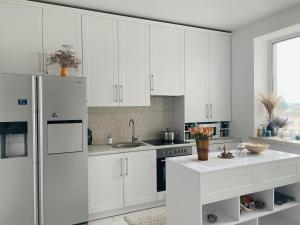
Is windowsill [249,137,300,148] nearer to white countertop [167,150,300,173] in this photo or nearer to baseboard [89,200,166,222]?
white countertop [167,150,300,173]

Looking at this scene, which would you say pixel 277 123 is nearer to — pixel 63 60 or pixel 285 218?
pixel 285 218

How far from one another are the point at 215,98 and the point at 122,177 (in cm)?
212

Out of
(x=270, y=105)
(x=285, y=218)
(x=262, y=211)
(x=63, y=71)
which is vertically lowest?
(x=285, y=218)

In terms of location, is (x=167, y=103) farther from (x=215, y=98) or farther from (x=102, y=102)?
(x=102, y=102)

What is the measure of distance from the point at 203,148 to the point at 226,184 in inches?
15.1

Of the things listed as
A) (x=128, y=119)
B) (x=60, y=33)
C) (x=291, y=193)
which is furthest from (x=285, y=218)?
(x=60, y=33)

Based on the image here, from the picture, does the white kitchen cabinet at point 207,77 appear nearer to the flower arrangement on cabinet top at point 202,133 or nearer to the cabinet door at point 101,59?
the cabinet door at point 101,59

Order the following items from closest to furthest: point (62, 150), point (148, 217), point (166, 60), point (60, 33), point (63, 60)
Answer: point (62, 150)
point (63, 60)
point (60, 33)
point (148, 217)
point (166, 60)

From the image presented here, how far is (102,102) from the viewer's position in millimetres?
3354

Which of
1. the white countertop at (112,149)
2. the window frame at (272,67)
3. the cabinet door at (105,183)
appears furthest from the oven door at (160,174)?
the window frame at (272,67)

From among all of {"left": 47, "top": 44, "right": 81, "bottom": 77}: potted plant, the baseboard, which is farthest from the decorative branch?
the baseboard

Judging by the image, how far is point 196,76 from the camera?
4082mm

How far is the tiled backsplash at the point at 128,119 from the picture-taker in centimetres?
370

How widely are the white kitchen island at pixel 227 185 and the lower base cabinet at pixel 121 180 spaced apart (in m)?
1.02
